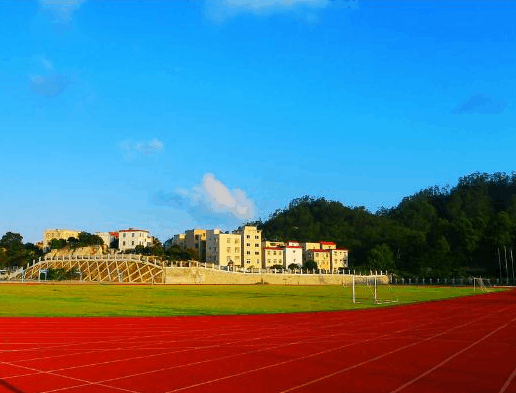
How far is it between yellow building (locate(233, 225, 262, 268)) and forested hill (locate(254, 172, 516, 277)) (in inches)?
1022

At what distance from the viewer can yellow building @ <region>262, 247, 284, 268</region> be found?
13438cm

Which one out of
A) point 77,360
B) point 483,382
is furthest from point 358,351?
point 77,360

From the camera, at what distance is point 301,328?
56.8 feet

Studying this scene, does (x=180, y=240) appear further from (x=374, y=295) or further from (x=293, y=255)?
(x=374, y=295)

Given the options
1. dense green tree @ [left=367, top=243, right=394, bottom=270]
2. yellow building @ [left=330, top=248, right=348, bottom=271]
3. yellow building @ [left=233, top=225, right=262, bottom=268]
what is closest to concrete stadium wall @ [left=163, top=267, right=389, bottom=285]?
dense green tree @ [left=367, top=243, right=394, bottom=270]

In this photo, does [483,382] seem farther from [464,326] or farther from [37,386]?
[464,326]

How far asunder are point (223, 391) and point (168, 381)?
1.21 metres

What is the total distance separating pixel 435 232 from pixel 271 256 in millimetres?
42266

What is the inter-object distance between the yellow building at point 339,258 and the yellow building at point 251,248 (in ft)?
70.6

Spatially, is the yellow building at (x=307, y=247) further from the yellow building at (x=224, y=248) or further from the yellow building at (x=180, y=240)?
the yellow building at (x=180, y=240)

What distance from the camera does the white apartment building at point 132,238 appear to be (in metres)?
149

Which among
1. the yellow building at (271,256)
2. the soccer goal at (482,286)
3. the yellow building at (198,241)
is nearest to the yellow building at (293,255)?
the yellow building at (271,256)

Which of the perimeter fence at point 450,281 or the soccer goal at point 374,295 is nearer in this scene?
the soccer goal at point 374,295

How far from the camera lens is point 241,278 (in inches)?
3374
